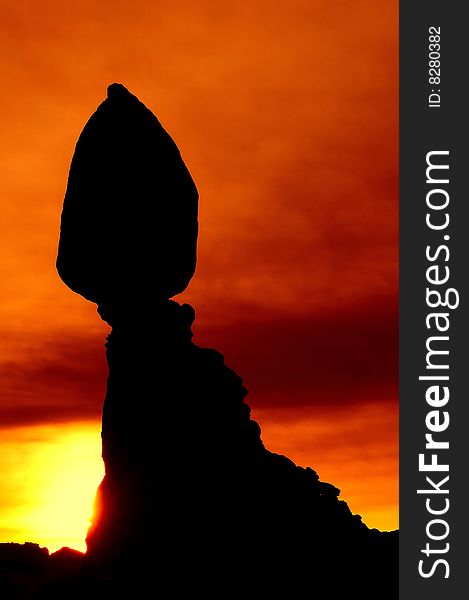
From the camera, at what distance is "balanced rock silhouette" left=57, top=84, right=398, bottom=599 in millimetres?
35500

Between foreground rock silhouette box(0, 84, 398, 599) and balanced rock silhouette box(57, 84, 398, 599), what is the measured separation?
0.05 metres

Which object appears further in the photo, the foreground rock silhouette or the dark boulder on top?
the dark boulder on top

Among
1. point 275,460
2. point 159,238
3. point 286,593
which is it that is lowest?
point 286,593

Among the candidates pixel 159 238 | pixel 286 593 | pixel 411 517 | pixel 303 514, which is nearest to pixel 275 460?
pixel 303 514

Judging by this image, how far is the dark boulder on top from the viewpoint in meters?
36.8

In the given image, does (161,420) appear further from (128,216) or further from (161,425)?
(128,216)

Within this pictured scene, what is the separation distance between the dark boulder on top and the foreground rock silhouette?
0.17ft

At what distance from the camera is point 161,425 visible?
1417 inches

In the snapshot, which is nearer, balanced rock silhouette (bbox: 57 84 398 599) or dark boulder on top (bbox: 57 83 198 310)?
balanced rock silhouette (bbox: 57 84 398 599)

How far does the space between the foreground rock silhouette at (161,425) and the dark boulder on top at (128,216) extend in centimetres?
5

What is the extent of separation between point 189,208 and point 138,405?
768cm

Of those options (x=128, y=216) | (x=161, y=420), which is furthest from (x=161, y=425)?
(x=128, y=216)

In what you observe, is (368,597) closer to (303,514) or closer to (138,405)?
(303,514)

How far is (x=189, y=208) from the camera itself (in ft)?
124
